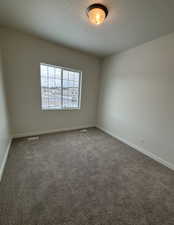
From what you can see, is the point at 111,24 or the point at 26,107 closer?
the point at 111,24

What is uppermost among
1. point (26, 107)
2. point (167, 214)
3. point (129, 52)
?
point (129, 52)

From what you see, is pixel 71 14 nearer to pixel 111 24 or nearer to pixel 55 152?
pixel 111 24

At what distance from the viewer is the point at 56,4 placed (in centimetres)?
157

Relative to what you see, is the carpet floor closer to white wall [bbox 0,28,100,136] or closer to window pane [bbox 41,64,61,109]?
white wall [bbox 0,28,100,136]

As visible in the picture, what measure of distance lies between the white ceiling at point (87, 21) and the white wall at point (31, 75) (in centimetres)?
31

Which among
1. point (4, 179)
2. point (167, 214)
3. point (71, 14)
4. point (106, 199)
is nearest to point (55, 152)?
point (4, 179)

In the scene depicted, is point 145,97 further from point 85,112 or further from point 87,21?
point 85,112

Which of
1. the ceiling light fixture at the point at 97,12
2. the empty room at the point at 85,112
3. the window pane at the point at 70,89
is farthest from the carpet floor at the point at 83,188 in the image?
the ceiling light fixture at the point at 97,12

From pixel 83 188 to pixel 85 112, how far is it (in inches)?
105

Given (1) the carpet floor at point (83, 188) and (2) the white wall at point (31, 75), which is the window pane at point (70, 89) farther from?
(1) the carpet floor at point (83, 188)

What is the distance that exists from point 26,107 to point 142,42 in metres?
3.34

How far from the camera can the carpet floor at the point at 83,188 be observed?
45.6 inches

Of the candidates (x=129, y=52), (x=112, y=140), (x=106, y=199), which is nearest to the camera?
(x=106, y=199)

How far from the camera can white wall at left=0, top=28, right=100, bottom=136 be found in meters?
2.51
